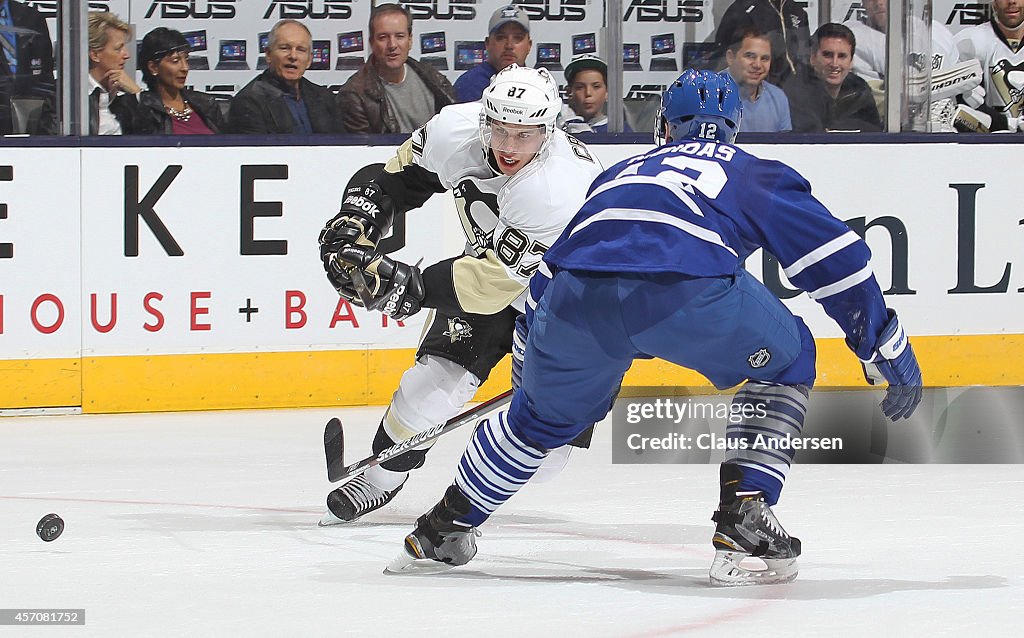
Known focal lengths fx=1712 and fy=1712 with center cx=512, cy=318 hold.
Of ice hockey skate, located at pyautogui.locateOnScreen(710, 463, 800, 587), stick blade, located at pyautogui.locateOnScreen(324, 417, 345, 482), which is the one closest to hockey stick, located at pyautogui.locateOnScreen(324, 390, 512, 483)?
stick blade, located at pyautogui.locateOnScreen(324, 417, 345, 482)

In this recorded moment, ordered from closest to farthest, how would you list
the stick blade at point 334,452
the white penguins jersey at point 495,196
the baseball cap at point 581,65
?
the white penguins jersey at point 495,196
the stick blade at point 334,452
the baseball cap at point 581,65

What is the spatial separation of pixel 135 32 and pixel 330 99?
766mm

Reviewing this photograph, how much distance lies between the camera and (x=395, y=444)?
4109mm

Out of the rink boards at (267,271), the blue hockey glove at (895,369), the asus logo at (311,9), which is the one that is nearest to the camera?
the blue hockey glove at (895,369)

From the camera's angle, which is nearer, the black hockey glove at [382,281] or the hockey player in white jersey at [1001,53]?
the black hockey glove at [382,281]

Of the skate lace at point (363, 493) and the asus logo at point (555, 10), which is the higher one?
the asus logo at point (555, 10)

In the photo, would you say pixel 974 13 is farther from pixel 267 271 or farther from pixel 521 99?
pixel 521 99

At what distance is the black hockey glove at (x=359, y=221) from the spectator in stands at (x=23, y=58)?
2527mm

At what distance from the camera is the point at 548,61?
22.0 feet

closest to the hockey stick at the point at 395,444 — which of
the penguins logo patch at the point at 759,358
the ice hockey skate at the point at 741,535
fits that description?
the ice hockey skate at the point at 741,535

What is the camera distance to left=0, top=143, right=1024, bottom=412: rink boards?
6.22 metres

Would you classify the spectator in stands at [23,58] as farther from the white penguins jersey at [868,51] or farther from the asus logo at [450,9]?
the white penguins jersey at [868,51]

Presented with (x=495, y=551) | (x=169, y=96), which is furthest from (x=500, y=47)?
(x=495, y=551)

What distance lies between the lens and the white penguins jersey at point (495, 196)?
3.84 m
